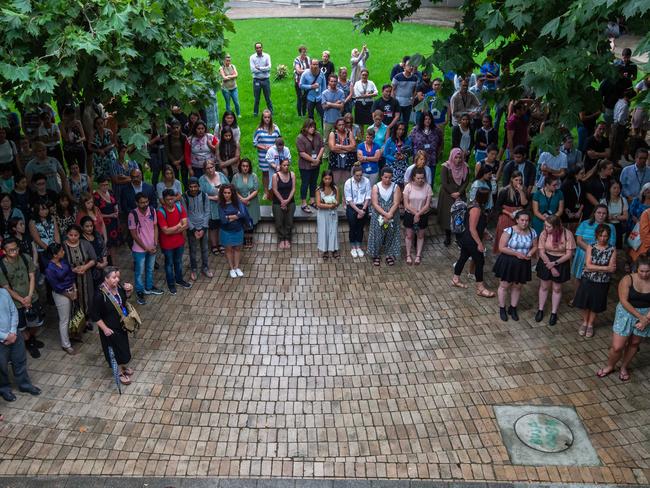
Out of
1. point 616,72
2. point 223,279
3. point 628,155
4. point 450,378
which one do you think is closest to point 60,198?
point 223,279

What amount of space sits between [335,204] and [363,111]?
4786 mm

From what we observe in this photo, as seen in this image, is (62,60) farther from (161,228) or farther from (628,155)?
(628,155)

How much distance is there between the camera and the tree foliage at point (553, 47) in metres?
7.17

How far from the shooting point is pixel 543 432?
8.11 metres

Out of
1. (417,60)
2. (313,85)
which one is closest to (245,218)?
(417,60)

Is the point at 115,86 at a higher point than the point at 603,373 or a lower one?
higher

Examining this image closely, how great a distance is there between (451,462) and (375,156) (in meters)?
6.53

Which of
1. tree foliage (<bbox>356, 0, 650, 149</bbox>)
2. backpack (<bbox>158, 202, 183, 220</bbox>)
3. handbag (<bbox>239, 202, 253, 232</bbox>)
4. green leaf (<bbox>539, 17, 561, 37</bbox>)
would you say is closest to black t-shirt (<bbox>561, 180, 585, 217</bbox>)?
tree foliage (<bbox>356, 0, 650, 149</bbox>)

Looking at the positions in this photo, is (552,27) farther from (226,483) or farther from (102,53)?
(226,483)

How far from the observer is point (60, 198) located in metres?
10.3

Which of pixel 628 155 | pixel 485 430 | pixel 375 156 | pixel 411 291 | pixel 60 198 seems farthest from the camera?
pixel 628 155

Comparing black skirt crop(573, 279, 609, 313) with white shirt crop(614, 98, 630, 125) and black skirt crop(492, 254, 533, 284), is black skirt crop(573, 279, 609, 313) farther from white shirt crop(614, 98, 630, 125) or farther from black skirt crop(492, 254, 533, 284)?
white shirt crop(614, 98, 630, 125)

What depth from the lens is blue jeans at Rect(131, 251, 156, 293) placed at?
10773mm

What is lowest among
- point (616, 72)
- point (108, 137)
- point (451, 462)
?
point (451, 462)
